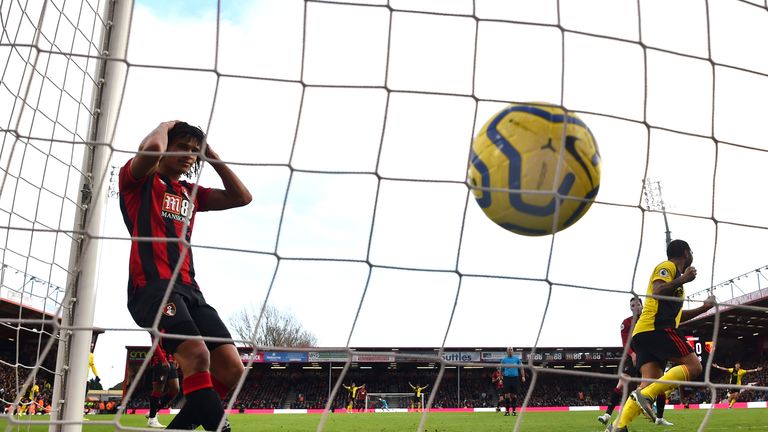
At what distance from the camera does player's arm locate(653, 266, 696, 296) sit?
4.06 meters

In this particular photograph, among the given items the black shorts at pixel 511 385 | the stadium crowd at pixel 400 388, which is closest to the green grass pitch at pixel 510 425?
the black shorts at pixel 511 385

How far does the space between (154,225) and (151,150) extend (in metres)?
0.37

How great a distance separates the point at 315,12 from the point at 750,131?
6.96 ft

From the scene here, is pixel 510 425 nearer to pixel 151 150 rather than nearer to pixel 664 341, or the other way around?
pixel 664 341

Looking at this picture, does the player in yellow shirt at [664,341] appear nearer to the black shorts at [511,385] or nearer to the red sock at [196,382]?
the red sock at [196,382]

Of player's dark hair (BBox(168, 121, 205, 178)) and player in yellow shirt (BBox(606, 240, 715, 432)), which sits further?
player in yellow shirt (BBox(606, 240, 715, 432))

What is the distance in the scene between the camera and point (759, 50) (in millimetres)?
3305

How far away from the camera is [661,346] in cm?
452

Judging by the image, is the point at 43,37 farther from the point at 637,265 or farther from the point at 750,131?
the point at 750,131

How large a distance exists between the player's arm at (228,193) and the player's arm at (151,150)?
38 centimetres

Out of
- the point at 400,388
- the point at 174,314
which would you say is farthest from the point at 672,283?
the point at 400,388

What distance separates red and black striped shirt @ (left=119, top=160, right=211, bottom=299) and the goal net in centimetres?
20

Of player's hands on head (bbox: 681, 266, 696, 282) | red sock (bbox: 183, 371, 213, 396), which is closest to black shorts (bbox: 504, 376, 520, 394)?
player's hands on head (bbox: 681, 266, 696, 282)

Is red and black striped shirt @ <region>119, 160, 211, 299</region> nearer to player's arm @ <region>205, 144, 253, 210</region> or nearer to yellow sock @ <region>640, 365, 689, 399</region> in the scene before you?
player's arm @ <region>205, 144, 253, 210</region>
